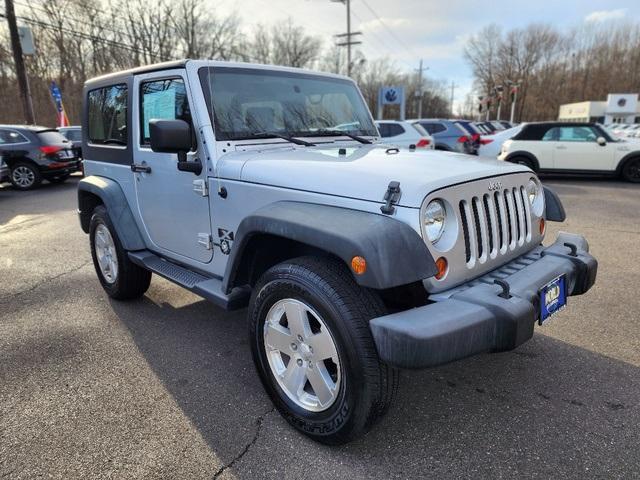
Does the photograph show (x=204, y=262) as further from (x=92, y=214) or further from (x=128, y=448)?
(x=92, y=214)

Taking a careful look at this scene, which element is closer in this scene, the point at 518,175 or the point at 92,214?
the point at 518,175

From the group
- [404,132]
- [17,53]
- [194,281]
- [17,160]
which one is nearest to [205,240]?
[194,281]

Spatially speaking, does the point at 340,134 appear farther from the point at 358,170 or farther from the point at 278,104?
the point at 358,170

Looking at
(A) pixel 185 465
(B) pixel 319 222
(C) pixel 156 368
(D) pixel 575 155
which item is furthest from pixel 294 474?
(D) pixel 575 155

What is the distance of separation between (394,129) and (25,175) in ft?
33.0

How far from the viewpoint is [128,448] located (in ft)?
7.87

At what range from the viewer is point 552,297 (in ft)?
7.96

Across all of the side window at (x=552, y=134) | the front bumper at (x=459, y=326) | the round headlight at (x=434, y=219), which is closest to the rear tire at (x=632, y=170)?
the side window at (x=552, y=134)

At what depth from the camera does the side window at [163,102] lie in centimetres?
312

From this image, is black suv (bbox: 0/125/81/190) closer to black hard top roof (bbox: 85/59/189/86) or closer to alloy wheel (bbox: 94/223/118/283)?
black hard top roof (bbox: 85/59/189/86)

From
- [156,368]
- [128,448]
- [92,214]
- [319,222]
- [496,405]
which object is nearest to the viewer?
[319,222]

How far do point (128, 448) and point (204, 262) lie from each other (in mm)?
1275

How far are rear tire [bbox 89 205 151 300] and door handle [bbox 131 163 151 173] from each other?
2.06 ft

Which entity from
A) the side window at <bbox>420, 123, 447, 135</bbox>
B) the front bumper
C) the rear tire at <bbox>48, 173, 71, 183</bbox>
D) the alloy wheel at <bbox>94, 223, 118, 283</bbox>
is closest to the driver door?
the alloy wheel at <bbox>94, 223, 118, 283</bbox>
